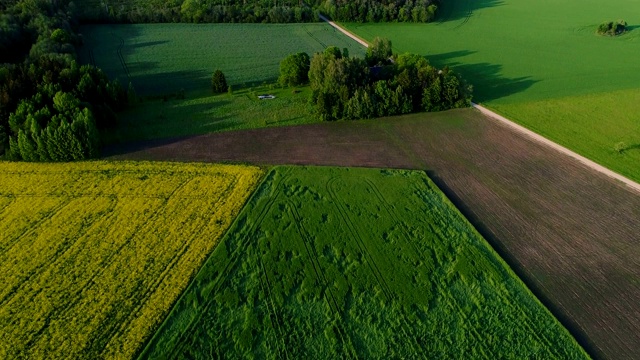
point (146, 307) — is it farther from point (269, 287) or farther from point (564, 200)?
point (564, 200)

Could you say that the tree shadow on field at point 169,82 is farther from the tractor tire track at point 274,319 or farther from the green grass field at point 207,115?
the tractor tire track at point 274,319

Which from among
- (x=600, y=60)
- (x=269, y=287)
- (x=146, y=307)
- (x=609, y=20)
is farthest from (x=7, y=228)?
(x=609, y=20)

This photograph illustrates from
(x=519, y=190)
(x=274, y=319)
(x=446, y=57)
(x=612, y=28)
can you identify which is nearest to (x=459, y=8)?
(x=612, y=28)

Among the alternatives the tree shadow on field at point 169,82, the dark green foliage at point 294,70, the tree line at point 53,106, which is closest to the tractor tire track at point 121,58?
the tree shadow on field at point 169,82

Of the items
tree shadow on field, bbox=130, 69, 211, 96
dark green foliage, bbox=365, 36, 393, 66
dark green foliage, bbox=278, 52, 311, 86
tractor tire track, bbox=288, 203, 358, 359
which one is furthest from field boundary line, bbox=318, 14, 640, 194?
tree shadow on field, bbox=130, 69, 211, 96

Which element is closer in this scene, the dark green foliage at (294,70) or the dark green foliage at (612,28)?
the dark green foliage at (294,70)

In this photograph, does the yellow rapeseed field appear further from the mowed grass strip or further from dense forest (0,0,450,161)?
the mowed grass strip

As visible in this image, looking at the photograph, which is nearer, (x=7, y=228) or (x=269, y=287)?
(x=269, y=287)
